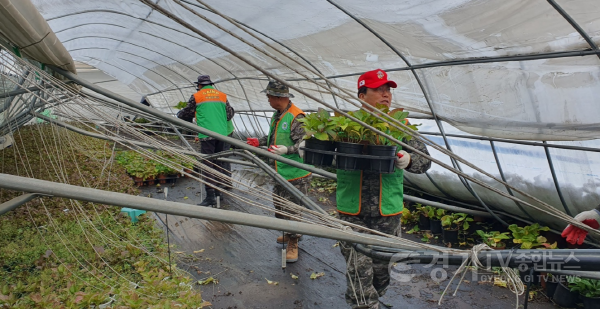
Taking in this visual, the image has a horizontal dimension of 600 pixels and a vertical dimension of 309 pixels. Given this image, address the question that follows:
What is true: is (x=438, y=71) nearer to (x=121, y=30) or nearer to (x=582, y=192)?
(x=582, y=192)

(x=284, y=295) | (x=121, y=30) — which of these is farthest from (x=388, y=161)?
(x=121, y=30)

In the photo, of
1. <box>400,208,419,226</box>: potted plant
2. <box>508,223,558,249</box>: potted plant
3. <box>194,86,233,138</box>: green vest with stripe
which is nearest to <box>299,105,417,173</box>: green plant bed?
<box>508,223,558,249</box>: potted plant

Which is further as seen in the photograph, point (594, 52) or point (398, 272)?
point (398, 272)

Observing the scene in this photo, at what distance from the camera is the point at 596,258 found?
1562 millimetres

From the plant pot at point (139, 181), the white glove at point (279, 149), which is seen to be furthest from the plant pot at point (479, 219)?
the plant pot at point (139, 181)

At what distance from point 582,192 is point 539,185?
50 cm

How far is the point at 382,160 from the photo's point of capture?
8.92 feet

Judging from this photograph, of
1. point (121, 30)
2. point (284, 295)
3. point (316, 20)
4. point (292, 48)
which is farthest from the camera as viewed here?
point (121, 30)

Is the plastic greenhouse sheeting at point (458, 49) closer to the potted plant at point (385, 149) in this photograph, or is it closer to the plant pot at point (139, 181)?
the potted plant at point (385, 149)

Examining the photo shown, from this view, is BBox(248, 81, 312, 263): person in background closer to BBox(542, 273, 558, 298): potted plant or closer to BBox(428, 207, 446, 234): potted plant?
BBox(428, 207, 446, 234): potted plant

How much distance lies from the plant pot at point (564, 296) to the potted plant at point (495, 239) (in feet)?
3.03

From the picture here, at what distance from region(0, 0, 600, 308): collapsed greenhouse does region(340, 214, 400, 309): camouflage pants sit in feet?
0.57

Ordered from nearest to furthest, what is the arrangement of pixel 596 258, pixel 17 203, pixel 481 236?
1. pixel 596 258
2. pixel 17 203
3. pixel 481 236

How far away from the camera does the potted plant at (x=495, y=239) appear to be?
4.89m
